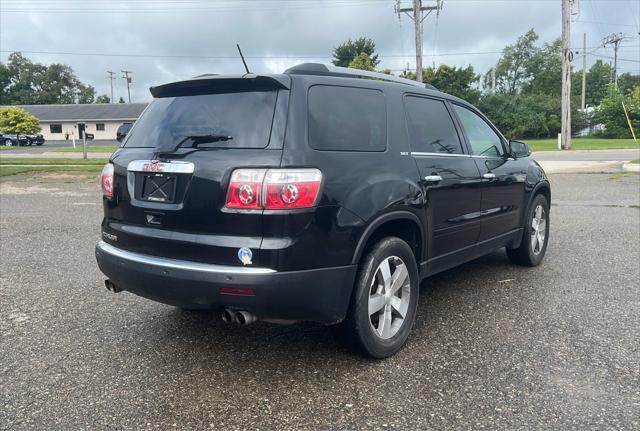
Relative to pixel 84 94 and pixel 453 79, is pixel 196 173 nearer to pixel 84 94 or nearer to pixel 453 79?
pixel 453 79

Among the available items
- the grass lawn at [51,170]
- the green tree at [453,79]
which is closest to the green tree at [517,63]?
the green tree at [453,79]

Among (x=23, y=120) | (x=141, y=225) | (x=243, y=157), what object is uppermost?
(x=23, y=120)

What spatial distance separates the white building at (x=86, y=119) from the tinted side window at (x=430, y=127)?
61.9m

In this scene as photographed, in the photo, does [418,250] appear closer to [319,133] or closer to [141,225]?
[319,133]

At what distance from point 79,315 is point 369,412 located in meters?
2.66

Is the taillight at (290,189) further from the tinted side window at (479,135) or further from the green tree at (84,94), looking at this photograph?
the green tree at (84,94)

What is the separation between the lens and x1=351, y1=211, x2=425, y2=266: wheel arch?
3154 mm

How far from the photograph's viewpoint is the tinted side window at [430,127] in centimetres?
387

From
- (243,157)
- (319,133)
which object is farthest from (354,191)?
(243,157)

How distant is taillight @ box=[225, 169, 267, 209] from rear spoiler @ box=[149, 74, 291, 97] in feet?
1.93

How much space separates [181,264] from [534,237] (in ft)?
13.6

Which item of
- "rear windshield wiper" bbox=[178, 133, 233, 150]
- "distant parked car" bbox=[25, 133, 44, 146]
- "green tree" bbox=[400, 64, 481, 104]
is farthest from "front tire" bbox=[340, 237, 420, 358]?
"distant parked car" bbox=[25, 133, 44, 146]

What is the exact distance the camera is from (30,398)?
294cm

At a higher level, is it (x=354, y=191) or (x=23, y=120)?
(x=23, y=120)
